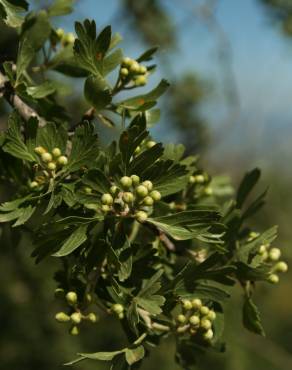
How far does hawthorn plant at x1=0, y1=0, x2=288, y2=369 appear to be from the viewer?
0.74 metres

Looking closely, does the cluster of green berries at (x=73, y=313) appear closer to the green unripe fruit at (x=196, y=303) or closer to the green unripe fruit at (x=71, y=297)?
the green unripe fruit at (x=71, y=297)

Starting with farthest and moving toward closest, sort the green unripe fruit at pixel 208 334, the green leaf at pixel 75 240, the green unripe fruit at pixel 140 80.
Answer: the green unripe fruit at pixel 140 80 < the green unripe fruit at pixel 208 334 < the green leaf at pixel 75 240

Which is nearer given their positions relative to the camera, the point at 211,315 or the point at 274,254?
the point at 211,315

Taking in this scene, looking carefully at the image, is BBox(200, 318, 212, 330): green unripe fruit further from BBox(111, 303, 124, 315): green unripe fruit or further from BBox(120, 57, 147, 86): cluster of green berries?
BBox(120, 57, 147, 86): cluster of green berries

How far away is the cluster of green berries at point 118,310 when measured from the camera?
0.79 meters

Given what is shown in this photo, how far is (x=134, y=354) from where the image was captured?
760 millimetres

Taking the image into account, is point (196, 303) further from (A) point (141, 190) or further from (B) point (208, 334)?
(A) point (141, 190)

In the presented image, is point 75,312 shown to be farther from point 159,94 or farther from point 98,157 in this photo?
point 159,94

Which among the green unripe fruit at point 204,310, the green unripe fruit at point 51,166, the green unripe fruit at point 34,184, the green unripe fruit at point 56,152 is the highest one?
the green unripe fruit at point 56,152

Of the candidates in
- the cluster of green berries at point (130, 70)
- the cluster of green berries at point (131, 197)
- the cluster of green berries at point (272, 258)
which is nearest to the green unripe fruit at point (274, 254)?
the cluster of green berries at point (272, 258)

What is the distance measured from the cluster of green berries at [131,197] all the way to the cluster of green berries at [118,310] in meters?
0.14

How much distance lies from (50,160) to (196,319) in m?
0.32

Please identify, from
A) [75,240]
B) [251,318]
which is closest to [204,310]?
[251,318]

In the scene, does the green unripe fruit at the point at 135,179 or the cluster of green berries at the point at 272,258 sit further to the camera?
the cluster of green berries at the point at 272,258
